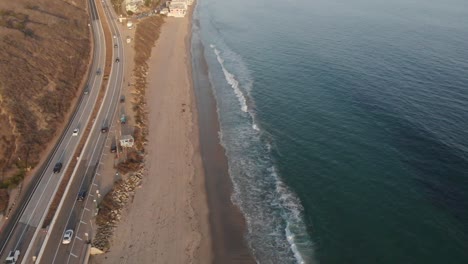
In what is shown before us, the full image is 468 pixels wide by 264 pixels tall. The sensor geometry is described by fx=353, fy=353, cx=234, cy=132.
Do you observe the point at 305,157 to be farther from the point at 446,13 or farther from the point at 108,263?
the point at 446,13

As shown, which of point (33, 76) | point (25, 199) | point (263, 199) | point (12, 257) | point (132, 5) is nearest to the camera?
point (12, 257)

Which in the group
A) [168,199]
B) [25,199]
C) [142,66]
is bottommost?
[168,199]

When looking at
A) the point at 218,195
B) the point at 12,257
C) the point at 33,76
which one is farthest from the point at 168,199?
the point at 33,76

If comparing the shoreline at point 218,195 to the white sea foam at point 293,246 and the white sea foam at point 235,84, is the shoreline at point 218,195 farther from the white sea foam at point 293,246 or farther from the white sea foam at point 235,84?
the white sea foam at point 235,84

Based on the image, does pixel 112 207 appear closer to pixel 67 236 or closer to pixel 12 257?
pixel 67 236

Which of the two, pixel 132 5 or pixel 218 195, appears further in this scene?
pixel 132 5
